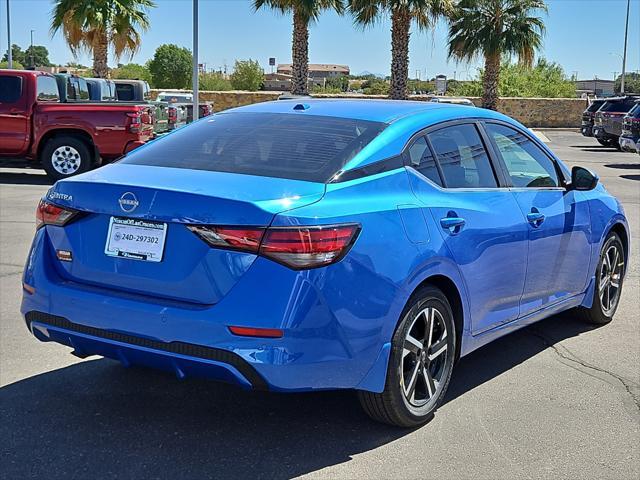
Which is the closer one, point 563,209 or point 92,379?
point 92,379

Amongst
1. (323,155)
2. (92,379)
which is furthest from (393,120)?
(92,379)

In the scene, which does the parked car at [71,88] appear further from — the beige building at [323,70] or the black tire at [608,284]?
the beige building at [323,70]

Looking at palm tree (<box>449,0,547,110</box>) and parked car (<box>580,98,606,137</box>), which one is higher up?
palm tree (<box>449,0,547,110</box>)

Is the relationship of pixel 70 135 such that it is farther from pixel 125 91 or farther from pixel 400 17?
pixel 400 17

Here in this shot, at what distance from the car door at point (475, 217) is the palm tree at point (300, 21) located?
24.6 meters

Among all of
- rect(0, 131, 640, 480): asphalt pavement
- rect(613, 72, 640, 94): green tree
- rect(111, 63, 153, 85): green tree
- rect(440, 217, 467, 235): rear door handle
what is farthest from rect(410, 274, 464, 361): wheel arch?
rect(613, 72, 640, 94): green tree

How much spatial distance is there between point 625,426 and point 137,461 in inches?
98.3

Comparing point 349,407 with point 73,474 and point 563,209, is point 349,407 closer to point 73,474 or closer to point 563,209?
point 73,474

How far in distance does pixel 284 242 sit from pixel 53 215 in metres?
1.26

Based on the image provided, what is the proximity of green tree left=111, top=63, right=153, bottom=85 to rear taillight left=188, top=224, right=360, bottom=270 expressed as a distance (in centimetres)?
6252

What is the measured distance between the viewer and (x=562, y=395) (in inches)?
186

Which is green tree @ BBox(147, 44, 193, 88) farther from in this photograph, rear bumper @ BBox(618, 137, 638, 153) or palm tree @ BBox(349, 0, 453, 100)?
rear bumper @ BBox(618, 137, 638, 153)

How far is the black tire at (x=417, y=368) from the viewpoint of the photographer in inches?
153

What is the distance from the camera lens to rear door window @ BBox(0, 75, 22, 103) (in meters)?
14.9
